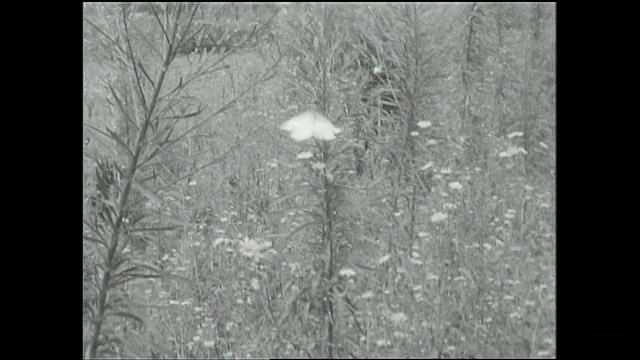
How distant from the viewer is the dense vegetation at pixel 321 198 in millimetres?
2617

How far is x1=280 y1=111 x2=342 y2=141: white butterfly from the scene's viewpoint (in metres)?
2.87

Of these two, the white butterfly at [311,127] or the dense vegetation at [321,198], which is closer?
the dense vegetation at [321,198]

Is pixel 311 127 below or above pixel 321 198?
above

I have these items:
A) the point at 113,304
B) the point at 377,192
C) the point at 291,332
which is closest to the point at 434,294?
the point at 291,332

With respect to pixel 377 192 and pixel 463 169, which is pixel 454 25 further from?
pixel 377 192

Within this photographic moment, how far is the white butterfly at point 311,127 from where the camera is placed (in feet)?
9.41

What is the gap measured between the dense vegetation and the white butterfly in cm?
1

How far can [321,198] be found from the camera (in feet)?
9.68

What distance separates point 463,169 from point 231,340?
5.41 feet

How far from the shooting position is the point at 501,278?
293 centimetres

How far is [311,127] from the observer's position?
2930 mm

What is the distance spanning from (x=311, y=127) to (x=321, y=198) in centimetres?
30

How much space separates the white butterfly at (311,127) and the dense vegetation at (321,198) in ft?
0.04

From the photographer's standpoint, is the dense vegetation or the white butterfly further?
the white butterfly
